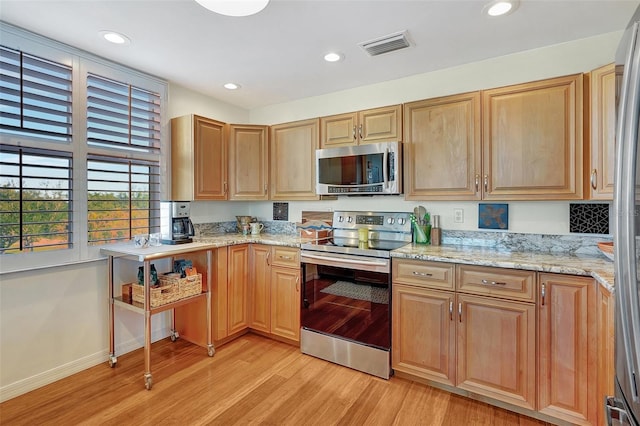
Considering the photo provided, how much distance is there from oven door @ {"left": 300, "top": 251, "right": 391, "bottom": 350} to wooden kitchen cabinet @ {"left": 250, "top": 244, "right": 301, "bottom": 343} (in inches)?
4.3

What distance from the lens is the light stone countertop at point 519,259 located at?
5.66ft

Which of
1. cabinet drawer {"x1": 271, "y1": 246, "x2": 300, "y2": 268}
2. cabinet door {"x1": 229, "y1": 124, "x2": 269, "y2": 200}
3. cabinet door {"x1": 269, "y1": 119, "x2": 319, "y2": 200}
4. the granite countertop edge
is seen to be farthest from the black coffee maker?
the granite countertop edge

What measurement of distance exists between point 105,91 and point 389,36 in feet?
7.39

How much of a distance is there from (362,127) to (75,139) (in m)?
2.27

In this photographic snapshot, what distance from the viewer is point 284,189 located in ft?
10.8

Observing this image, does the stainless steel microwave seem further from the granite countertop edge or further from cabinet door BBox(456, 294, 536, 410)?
cabinet door BBox(456, 294, 536, 410)

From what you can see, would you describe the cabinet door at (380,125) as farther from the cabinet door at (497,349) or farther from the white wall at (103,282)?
the cabinet door at (497,349)

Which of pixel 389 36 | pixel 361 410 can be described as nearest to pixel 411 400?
pixel 361 410

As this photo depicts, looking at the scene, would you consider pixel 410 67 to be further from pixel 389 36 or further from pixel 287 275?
pixel 287 275

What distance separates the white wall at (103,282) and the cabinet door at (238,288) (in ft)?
2.29

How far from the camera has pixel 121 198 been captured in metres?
2.65

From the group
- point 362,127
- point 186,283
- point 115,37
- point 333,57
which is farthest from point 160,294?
point 333,57

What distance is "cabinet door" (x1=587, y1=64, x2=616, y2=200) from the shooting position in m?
1.80

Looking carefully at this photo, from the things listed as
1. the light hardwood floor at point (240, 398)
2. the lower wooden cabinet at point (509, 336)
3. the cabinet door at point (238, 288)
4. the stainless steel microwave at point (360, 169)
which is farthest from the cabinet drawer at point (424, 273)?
the cabinet door at point (238, 288)
